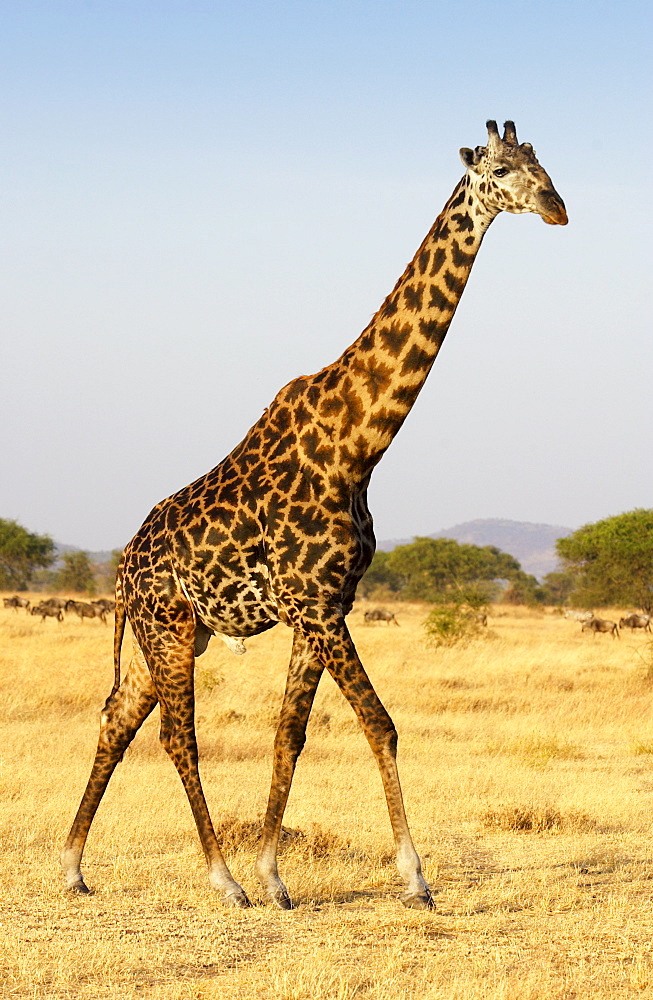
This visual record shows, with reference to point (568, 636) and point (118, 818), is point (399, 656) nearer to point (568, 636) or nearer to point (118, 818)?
point (568, 636)

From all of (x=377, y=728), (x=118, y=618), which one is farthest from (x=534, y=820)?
(x=118, y=618)

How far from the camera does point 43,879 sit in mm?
6863

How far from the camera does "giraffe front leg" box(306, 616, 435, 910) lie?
19.8 feet

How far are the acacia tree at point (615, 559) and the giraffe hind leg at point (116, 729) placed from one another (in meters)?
41.2

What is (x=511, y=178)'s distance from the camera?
5.96 meters

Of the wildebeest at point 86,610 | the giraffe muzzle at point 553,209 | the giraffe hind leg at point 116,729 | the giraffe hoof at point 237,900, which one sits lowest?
the giraffe hoof at point 237,900

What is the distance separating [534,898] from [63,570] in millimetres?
54142

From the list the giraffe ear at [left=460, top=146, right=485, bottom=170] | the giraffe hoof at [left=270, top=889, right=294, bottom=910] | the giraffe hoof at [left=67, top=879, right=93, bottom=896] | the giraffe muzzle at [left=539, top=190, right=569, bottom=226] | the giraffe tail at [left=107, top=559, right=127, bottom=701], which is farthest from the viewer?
the giraffe tail at [left=107, top=559, right=127, bottom=701]

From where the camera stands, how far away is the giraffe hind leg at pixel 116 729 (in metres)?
6.96

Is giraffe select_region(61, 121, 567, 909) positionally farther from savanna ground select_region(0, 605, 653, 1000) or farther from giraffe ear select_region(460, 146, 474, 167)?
savanna ground select_region(0, 605, 653, 1000)

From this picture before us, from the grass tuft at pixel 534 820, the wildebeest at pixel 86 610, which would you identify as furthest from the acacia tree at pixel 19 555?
the grass tuft at pixel 534 820

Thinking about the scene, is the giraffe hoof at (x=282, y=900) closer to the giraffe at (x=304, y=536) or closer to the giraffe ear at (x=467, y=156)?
the giraffe at (x=304, y=536)

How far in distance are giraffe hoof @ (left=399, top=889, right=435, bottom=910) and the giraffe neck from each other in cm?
237

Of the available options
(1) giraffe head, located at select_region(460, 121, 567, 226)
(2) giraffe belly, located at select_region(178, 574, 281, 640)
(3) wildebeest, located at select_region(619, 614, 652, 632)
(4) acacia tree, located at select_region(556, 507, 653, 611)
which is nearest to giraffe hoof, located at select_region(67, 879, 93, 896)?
(2) giraffe belly, located at select_region(178, 574, 281, 640)
